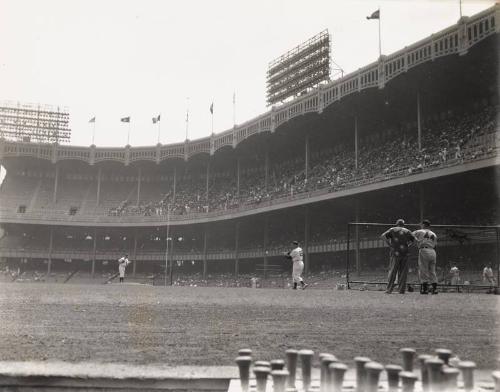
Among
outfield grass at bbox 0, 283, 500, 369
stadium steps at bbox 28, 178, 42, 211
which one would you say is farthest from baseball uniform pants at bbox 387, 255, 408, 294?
stadium steps at bbox 28, 178, 42, 211

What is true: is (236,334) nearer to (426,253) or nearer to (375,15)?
(426,253)

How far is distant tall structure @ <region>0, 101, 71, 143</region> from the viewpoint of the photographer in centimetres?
7212

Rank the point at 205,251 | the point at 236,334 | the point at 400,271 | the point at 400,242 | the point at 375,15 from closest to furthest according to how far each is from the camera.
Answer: the point at 236,334 → the point at 400,242 → the point at 400,271 → the point at 375,15 → the point at 205,251

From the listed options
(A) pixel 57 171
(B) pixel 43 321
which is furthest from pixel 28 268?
(B) pixel 43 321

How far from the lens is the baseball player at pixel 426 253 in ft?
49.0

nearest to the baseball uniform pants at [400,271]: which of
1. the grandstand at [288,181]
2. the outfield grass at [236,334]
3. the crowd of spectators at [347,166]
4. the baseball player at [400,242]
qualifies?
the baseball player at [400,242]

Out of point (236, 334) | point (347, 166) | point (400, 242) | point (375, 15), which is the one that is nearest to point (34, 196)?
point (347, 166)

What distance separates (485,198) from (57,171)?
50.2 m

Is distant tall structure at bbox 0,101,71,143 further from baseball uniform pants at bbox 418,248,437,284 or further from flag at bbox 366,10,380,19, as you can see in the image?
baseball uniform pants at bbox 418,248,437,284

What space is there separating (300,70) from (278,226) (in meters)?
18.7

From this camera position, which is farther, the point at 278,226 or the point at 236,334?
the point at 278,226

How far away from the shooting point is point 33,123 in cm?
7356

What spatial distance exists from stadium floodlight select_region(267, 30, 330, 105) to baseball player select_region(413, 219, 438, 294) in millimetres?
39543

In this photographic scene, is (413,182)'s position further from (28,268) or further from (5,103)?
(5,103)
